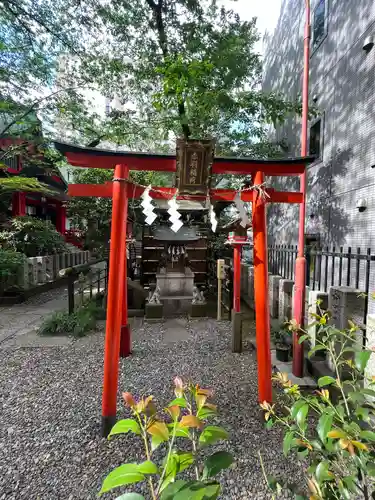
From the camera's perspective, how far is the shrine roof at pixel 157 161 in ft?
9.79

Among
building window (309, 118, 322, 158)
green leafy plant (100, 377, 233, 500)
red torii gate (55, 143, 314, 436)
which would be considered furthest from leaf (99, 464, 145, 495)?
building window (309, 118, 322, 158)

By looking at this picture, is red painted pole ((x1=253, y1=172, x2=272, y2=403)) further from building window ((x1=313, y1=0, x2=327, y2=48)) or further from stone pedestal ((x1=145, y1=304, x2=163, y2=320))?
building window ((x1=313, y1=0, x2=327, y2=48))

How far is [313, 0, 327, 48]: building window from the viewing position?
8.28 metres

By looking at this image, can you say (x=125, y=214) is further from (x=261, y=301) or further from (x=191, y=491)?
(x=191, y=491)

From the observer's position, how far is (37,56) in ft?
32.2

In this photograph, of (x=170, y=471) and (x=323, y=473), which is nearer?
(x=170, y=471)

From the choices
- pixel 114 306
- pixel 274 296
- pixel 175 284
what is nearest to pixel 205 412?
pixel 114 306

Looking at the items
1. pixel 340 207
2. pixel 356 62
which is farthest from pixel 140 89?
pixel 340 207

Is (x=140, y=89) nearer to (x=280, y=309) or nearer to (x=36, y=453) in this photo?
(x=280, y=309)

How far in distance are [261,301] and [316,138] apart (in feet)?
26.9

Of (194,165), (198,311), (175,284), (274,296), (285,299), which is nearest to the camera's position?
(194,165)

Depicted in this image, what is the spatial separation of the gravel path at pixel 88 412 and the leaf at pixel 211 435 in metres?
1.33

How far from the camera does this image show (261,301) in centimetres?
312

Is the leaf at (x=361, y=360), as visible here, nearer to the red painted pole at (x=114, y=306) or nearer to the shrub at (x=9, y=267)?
the red painted pole at (x=114, y=306)
